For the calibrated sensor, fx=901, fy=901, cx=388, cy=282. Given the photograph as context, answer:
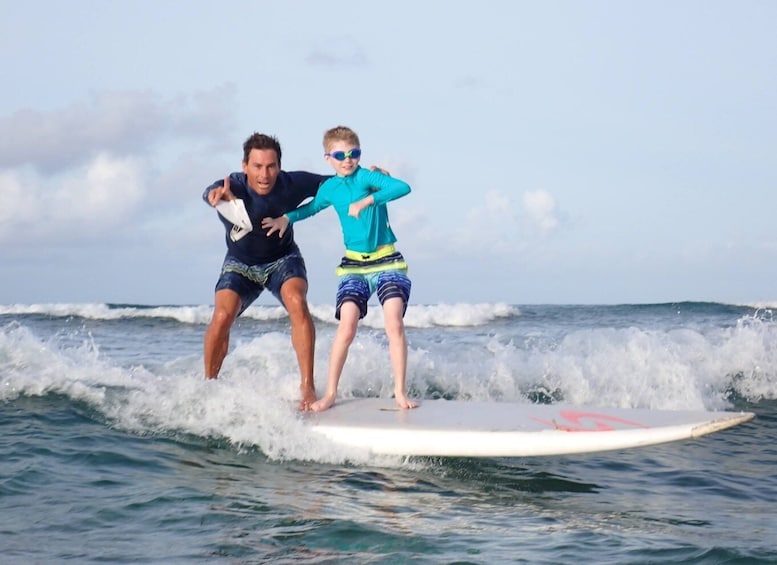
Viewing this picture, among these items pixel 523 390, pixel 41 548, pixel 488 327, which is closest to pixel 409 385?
pixel 523 390

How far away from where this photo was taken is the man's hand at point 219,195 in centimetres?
638

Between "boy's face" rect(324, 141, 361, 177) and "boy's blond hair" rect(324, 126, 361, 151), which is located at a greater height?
"boy's blond hair" rect(324, 126, 361, 151)

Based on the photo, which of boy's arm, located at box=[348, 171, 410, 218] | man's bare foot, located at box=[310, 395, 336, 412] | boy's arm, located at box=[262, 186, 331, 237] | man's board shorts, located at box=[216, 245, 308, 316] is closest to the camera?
boy's arm, located at box=[348, 171, 410, 218]

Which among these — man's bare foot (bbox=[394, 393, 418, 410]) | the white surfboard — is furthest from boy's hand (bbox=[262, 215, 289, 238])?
man's bare foot (bbox=[394, 393, 418, 410])

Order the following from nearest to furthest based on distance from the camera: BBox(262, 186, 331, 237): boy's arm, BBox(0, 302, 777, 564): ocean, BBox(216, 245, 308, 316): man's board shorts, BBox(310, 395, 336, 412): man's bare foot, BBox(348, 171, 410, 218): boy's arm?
BBox(0, 302, 777, 564): ocean → BBox(348, 171, 410, 218): boy's arm → BBox(310, 395, 336, 412): man's bare foot → BBox(262, 186, 331, 237): boy's arm → BBox(216, 245, 308, 316): man's board shorts

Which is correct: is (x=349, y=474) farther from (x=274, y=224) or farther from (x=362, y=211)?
(x=274, y=224)

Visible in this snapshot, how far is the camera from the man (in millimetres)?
6406

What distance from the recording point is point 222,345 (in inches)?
264

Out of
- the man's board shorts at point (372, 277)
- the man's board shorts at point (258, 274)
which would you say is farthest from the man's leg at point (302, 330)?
the man's board shorts at point (372, 277)

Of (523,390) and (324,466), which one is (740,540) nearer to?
(324,466)

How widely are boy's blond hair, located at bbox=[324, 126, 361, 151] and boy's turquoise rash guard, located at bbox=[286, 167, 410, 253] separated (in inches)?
8.1

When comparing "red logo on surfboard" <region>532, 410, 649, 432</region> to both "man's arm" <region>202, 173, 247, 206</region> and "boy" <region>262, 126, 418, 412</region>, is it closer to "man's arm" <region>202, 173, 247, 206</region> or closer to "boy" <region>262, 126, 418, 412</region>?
"boy" <region>262, 126, 418, 412</region>

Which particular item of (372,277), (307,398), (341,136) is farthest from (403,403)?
(341,136)

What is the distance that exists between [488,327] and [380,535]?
17.0m
